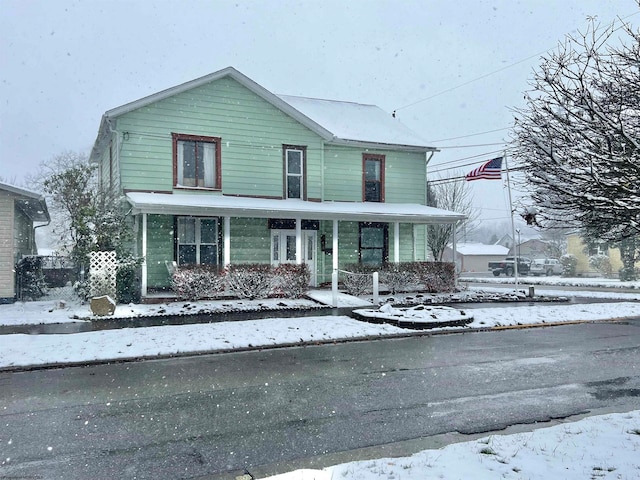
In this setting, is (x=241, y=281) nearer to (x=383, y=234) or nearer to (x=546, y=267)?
(x=383, y=234)

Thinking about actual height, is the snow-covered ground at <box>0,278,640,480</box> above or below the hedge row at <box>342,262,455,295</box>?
below

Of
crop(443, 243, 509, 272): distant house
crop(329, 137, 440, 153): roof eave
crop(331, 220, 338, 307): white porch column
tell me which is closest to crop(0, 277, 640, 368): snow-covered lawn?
crop(331, 220, 338, 307): white porch column

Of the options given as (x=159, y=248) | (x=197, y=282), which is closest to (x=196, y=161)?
(x=159, y=248)

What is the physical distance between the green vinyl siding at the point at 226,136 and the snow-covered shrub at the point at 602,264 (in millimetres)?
32636

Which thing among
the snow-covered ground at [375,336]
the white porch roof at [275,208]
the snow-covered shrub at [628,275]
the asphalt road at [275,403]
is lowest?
the asphalt road at [275,403]

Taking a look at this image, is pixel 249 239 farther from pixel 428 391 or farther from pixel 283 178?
pixel 428 391

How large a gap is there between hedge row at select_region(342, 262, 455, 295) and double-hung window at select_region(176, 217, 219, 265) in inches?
193

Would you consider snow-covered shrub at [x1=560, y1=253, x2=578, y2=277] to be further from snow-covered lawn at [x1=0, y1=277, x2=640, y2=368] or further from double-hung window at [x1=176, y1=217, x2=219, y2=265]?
double-hung window at [x1=176, y1=217, x2=219, y2=265]

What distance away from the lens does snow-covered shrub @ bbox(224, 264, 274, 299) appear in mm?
15703

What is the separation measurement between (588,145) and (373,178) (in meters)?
16.2

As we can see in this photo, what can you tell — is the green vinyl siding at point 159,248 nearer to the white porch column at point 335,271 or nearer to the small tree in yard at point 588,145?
the white porch column at point 335,271

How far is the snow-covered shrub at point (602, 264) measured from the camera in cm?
4159

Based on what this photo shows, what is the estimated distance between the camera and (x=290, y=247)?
19.4 m

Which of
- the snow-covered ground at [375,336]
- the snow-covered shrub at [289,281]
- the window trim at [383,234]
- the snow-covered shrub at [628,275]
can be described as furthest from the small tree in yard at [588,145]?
the snow-covered shrub at [628,275]
